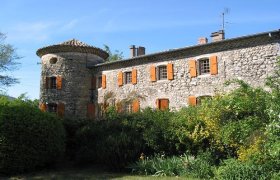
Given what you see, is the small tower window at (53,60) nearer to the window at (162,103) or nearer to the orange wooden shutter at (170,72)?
the window at (162,103)

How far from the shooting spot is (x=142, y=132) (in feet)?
41.8

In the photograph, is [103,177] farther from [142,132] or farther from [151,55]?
[151,55]

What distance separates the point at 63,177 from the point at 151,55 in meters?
12.6

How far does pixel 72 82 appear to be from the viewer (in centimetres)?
2631

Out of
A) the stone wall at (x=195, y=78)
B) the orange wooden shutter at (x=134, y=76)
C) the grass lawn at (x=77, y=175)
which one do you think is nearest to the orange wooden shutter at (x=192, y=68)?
the stone wall at (x=195, y=78)

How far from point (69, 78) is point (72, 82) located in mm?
370

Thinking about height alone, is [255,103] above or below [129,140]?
above

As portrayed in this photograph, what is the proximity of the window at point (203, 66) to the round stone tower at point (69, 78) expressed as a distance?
365 inches

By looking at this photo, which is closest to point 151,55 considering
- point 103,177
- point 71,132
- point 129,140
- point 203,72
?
point 203,72

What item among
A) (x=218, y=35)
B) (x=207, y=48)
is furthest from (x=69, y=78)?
(x=218, y=35)

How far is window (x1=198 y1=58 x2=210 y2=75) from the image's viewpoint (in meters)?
20.6

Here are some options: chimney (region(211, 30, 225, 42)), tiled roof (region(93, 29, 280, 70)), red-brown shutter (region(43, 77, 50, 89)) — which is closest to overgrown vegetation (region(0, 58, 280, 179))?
tiled roof (region(93, 29, 280, 70))

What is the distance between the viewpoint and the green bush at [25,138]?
11836 mm

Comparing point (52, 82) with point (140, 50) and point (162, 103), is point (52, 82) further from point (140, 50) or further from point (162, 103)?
point (162, 103)
